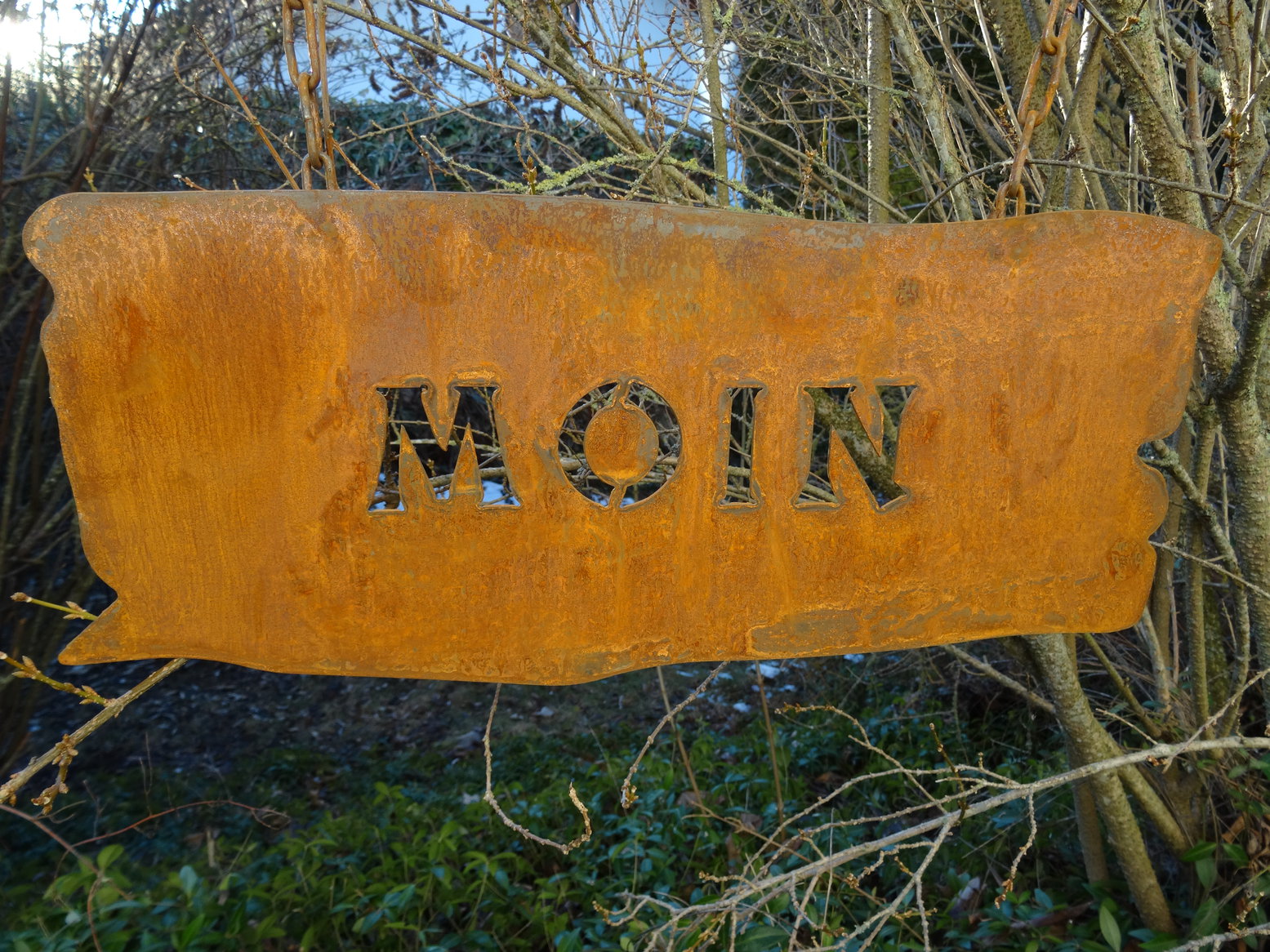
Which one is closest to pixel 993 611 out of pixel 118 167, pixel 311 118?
pixel 311 118

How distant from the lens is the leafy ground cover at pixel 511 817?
2043 mm

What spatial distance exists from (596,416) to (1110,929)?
5.35 ft

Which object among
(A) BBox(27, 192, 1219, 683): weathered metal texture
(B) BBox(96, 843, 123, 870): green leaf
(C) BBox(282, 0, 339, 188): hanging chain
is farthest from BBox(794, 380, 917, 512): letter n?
(B) BBox(96, 843, 123, 870): green leaf

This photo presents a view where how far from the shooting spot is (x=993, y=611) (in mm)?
1132

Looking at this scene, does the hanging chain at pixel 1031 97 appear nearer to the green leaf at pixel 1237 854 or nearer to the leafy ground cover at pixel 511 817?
the leafy ground cover at pixel 511 817

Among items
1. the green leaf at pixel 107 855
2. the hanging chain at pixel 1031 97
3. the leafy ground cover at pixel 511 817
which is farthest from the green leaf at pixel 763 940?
the hanging chain at pixel 1031 97

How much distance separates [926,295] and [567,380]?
453 millimetres

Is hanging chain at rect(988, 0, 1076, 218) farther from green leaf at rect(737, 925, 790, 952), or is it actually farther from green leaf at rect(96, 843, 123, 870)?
green leaf at rect(96, 843, 123, 870)

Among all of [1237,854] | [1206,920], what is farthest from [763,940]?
[1237,854]

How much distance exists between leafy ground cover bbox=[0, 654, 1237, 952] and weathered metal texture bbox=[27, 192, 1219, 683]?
0.48 meters

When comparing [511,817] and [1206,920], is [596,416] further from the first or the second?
[511,817]

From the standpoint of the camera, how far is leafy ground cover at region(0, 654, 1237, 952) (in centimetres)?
204

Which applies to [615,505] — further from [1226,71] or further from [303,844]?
[303,844]

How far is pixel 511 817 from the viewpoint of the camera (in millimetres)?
2684
